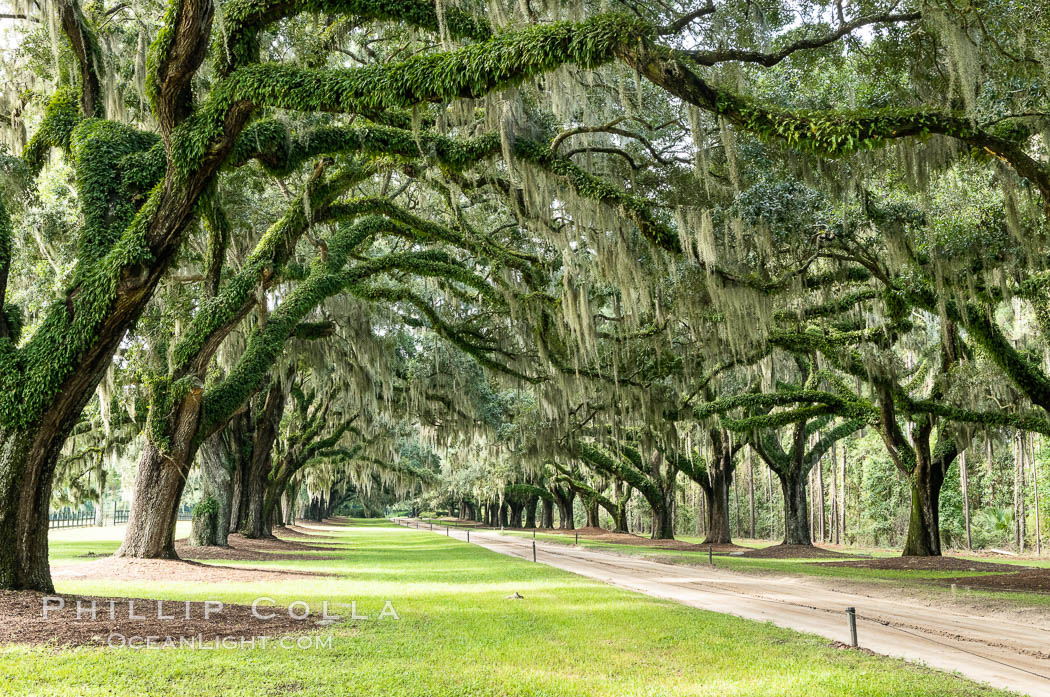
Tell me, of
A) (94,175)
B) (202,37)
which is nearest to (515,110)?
(202,37)

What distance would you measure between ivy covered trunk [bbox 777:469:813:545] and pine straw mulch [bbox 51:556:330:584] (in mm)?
15953

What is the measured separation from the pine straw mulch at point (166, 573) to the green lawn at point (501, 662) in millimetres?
1291

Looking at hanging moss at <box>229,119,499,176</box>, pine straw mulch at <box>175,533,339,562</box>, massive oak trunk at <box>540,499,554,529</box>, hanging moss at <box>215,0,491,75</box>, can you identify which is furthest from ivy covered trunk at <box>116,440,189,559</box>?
massive oak trunk at <box>540,499,554,529</box>

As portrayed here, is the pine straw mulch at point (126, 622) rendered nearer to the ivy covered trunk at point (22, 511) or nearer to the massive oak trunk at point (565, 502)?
the ivy covered trunk at point (22, 511)

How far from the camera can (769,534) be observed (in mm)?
45094

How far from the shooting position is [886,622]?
27.2 feet

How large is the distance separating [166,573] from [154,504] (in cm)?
139

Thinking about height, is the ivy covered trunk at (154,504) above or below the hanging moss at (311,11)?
below

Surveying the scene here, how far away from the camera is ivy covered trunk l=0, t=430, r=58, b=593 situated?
6832mm

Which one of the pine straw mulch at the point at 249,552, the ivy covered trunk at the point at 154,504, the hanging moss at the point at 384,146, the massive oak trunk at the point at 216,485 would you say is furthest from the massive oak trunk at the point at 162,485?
the massive oak trunk at the point at 216,485

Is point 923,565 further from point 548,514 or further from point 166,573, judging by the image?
point 548,514

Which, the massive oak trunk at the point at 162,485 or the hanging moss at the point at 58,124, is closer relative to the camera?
the hanging moss at the point at 58,124

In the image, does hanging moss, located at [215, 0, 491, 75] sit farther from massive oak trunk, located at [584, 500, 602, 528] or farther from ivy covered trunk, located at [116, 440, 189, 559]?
massive oak trunk, located at [584, 500, 602, 528]

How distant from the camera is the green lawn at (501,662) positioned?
461 cm
